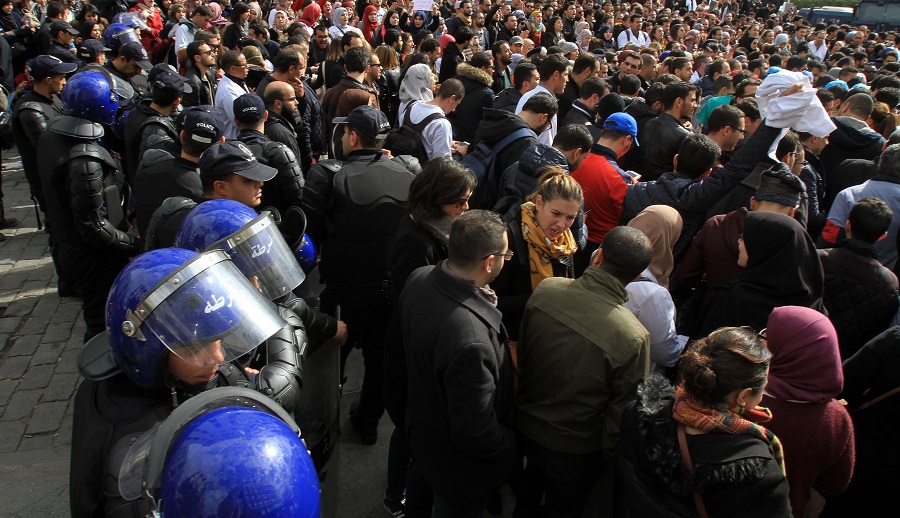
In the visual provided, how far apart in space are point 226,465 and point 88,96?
3.89 m

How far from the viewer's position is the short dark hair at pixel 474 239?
104 inches

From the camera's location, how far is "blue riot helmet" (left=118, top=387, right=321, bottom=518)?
142 centimetres

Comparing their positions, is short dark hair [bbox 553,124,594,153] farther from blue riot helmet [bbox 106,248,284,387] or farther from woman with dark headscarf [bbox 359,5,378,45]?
woman with dark headscarf [bbox 359,5,378,45]

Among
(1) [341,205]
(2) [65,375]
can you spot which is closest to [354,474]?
(1) [341,205]

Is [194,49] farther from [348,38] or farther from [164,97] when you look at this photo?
[164,97]

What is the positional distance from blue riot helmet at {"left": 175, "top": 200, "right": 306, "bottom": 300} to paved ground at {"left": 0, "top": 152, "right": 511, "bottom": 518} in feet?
5.55

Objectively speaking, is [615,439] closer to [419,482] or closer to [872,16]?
[419,482]

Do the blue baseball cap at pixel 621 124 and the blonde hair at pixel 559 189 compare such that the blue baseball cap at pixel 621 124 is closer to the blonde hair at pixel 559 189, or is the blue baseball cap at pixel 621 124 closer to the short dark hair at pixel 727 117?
the short dark hair at pixel 727 117

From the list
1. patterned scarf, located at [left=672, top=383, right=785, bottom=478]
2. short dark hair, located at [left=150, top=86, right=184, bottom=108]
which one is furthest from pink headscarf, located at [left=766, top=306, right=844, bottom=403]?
short dark hair, located at [left=150, top=86, right=184, bottom=108]

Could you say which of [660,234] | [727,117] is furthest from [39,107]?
[727,117]

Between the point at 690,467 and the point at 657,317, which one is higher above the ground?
the point at 690,467

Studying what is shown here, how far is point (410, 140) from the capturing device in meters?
5.49

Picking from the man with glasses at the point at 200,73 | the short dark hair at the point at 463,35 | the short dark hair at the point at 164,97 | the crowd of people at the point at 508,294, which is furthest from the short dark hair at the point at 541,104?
the short dark hair at the point at 463,35

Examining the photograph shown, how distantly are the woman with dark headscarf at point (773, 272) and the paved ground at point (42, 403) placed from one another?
1782mm
